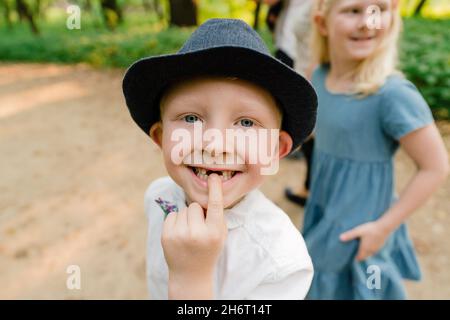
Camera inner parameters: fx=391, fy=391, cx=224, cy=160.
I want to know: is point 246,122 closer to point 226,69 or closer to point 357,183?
point 226,69

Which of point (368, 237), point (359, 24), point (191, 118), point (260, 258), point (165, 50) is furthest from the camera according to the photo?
point (165, 50)

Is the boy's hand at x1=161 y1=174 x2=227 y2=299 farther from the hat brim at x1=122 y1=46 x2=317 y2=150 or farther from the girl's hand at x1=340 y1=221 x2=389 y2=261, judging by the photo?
the girl's hand at x1=340 y1=221 x2=389 y2=261

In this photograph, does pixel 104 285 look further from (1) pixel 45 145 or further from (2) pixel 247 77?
(1) pixel 45 145

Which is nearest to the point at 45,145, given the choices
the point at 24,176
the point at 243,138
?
the point at 24,176

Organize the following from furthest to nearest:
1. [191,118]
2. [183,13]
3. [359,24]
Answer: [183,13] < [359,24] < [191,118]

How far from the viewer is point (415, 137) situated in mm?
1603

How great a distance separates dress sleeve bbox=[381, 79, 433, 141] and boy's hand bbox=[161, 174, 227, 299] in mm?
980

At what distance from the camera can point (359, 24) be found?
1.58 metres

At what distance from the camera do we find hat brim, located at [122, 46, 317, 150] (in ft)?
3.04

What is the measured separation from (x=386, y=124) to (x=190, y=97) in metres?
1.01

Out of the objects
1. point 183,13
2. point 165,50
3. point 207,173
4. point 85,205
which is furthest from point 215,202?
point 183,13

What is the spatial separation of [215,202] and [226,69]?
322 millimetres

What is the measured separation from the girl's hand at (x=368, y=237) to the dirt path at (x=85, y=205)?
1310 mm

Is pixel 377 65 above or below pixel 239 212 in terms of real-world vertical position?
above
